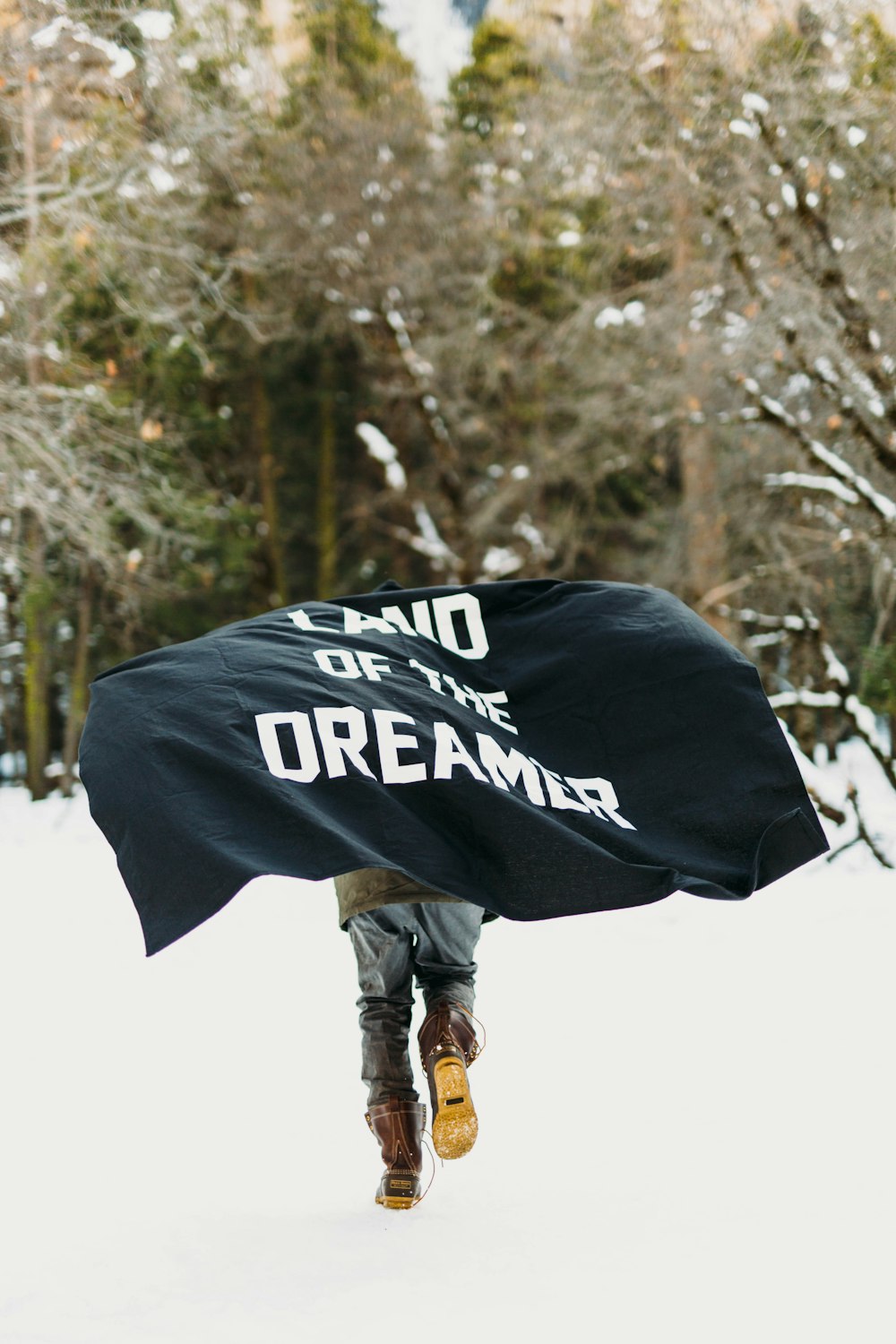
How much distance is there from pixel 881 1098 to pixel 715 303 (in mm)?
9340

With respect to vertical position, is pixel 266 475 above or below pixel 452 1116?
above

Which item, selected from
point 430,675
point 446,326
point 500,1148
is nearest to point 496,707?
point 430,675

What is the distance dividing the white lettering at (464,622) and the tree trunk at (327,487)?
54.3 ft

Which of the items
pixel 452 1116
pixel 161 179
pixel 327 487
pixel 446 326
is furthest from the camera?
pixel 327 487

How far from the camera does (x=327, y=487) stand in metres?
21.4

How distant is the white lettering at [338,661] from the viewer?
12.1ft

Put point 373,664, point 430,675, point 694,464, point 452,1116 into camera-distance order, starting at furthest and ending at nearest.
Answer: point 694,464 → point 430,675 → point 373,664 → point 452,1116

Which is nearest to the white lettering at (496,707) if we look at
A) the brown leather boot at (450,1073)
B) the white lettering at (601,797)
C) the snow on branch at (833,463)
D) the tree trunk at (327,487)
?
the white lettering at (601,797)

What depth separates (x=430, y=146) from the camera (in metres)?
18.5

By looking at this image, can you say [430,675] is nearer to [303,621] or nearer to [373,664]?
[373,664]

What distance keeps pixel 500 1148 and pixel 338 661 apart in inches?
64.0

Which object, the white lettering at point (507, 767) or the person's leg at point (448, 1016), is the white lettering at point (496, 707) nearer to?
the white lettering at point (507, 767)

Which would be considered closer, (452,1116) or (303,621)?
(452,1116)

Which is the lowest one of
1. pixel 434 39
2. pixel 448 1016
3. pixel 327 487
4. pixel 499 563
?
pixel 448 1016
